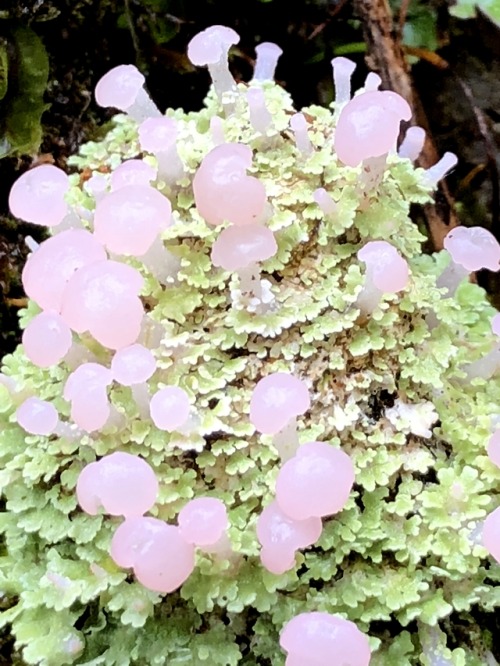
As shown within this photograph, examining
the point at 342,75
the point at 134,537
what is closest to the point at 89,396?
the point at 134,537

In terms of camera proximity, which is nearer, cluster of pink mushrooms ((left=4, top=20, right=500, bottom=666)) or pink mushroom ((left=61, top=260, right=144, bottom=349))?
cluster of pink mushrooms ((left=4, top=20, right=500, bottom=666))

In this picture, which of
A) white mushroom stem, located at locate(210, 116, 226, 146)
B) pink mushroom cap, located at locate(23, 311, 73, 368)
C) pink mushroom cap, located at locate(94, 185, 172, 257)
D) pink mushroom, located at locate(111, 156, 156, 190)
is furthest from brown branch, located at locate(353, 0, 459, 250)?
pink mushroom cap, located at locate(23, 311, 73, 368)

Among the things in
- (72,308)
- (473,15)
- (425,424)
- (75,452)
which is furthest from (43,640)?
(473,15)

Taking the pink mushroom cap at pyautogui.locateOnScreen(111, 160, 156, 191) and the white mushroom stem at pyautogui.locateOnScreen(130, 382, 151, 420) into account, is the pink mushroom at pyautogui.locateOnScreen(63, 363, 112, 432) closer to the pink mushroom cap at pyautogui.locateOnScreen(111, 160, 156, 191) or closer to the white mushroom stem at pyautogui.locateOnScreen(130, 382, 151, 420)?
the white mushroom stem at pyautogui.locateOnScreen(130, 382, 151, 420)

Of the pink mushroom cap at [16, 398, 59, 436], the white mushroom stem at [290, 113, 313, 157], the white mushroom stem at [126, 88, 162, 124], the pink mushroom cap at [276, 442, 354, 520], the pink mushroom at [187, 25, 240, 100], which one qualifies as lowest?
the pink mushroom cap at [16, 398, 59, 436]

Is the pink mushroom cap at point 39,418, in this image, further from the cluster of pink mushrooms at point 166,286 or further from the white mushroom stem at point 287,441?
the white mushroom stem at point 287,441

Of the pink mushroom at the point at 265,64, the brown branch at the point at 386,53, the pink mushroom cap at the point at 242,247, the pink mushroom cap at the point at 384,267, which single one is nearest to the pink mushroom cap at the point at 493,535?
the pink mushroom cap at the point at 384,267

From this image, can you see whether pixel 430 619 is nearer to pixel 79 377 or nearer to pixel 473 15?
pixel 79 377
